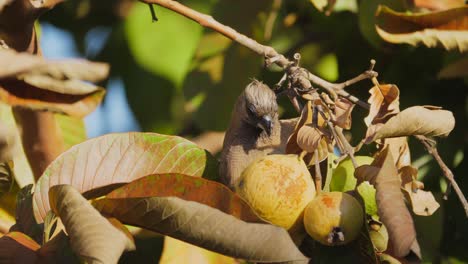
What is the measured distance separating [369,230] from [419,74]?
70 cm

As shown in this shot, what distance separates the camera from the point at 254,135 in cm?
108

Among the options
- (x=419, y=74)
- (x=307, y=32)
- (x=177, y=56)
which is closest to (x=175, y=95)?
(x=177, y=56)

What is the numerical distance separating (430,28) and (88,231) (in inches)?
27.4

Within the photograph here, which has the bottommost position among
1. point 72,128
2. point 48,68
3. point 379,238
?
point 72,128

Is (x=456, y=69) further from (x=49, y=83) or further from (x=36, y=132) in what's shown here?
(x=49, y=83)

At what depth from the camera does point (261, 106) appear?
1054 millimetres

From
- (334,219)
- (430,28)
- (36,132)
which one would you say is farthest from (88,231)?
(430,28)

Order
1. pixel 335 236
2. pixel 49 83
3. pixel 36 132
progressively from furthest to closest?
1. pixel 36 132
2. pixel 335 236
3. pixel 49 83

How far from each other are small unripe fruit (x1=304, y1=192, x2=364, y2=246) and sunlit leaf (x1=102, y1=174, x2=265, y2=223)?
0.07 metres

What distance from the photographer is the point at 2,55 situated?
66 cm

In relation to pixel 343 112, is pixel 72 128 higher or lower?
lower

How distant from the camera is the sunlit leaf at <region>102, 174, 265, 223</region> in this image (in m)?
0.84

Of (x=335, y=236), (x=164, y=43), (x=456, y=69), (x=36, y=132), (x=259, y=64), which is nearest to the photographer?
(x=335, y=236)

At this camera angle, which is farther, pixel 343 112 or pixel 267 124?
pixel 267 124
